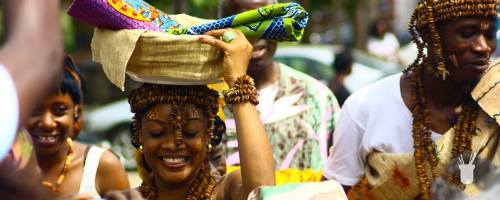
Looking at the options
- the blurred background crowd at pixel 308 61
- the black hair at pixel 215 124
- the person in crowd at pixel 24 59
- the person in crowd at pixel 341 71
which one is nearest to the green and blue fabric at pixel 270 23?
the black hair at pixel 215 124

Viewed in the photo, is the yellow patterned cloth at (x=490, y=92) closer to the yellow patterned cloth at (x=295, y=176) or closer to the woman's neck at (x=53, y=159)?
the yellow patterned cloth at (x=295, y=176)

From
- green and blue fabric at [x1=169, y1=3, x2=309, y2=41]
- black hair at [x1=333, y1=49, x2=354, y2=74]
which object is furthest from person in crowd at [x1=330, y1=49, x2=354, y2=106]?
green and blue fabric at [x1=169, y1=3, x2=309, y2=41]

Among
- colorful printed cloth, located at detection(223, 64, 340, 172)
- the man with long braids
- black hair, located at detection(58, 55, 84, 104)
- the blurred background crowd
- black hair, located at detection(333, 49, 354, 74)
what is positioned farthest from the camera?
the blurred background crowd

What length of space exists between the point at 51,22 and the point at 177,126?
2209mm

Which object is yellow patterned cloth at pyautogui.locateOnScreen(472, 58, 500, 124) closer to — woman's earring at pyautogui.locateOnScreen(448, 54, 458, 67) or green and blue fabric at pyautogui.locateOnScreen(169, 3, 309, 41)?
woman's earring at pyautogui.locateOnScreen(448, 54, 458, 67)

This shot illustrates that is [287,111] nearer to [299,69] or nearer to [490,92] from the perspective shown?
[490,92]

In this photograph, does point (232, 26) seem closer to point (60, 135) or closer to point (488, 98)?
point (488, 98)

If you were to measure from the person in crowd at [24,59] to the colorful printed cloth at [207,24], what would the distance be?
6.15 ft

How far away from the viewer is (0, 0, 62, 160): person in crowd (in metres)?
2.07

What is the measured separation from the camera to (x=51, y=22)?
7.09 ft

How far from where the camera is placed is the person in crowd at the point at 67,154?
540cm

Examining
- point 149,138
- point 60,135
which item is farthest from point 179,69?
point 60,135

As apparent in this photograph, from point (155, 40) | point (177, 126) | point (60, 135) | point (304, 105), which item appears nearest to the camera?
point (155, 40)

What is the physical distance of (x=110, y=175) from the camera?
5.41 meters
